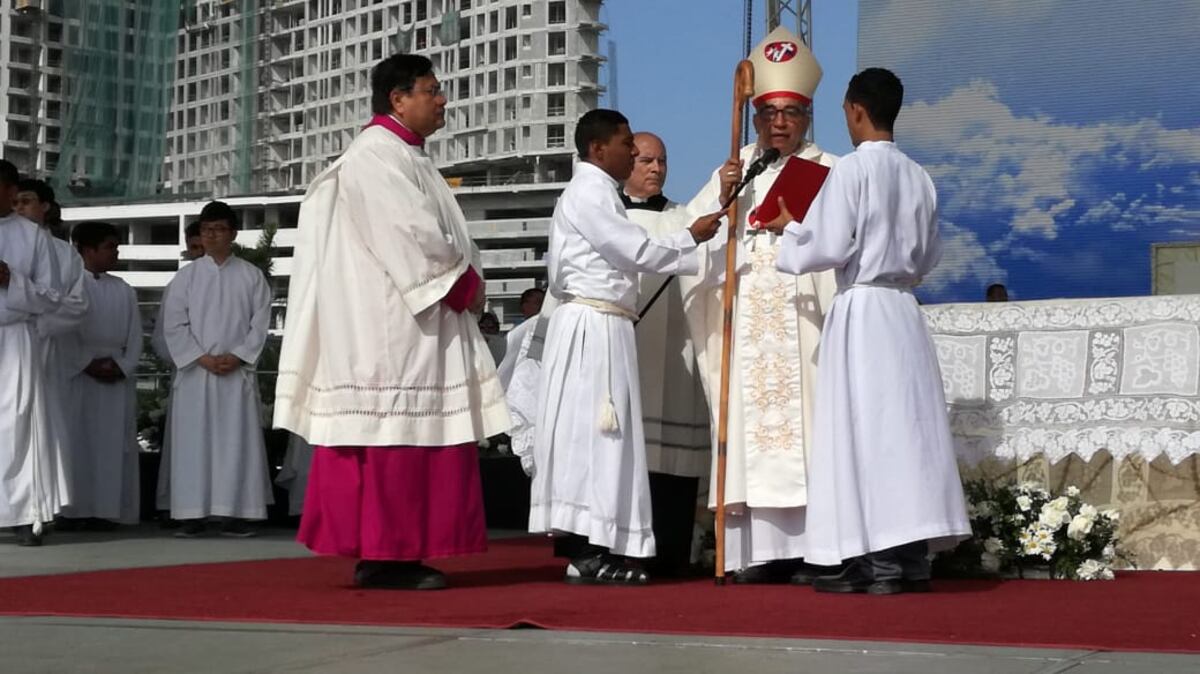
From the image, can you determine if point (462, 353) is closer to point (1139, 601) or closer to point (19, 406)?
point (1139, 601)

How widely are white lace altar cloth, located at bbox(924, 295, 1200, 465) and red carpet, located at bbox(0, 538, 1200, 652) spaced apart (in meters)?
0.58

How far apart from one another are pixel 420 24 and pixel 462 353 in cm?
7012

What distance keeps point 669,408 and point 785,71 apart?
133cm

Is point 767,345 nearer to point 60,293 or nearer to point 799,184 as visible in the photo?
point 799,184

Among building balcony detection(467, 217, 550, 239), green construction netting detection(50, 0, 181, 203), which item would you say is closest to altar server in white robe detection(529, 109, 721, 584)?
green construction netting detection(50, 0, 181, 203)

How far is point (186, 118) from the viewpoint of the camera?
173 ft

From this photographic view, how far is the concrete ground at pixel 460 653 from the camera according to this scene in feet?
13.0

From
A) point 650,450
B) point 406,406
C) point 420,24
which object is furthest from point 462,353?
point 420,24

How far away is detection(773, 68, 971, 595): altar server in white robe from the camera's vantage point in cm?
589

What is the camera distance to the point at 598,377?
637 cm

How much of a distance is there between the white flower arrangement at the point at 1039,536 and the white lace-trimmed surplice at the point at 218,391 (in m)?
4.43

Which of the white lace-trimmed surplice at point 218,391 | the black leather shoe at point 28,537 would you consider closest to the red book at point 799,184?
the black leather shoe at point 28,537

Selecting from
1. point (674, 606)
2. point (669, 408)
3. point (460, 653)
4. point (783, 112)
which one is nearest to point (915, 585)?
point (674, 606)

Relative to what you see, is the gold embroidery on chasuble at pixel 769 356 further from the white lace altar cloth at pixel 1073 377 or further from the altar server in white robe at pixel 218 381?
the altar server in white robe at pixel 218 381
